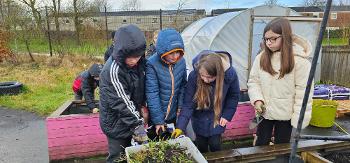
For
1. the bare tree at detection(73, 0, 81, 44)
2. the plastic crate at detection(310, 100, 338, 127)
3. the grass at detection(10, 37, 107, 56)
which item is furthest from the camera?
the bare tree at detection(73, 0, 81, 44)

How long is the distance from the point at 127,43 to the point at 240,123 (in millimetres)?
2537

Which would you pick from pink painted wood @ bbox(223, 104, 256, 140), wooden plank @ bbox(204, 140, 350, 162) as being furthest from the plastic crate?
wooden plank @ bbox(204, 140, 350, 162)

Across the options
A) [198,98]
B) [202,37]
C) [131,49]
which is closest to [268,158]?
[198,98]

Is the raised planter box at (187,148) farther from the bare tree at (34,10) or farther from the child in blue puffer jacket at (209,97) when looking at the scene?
the bare tree at (34,10)

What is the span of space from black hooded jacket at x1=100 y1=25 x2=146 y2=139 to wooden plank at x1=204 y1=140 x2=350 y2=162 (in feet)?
2.15

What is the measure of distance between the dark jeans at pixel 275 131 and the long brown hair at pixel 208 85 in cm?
50

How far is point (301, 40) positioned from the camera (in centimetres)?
270

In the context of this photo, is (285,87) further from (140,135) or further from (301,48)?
(140,135)

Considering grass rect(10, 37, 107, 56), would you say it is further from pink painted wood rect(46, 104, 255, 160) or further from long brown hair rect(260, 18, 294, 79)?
long brown hair rect(260, 18, 294, 79)

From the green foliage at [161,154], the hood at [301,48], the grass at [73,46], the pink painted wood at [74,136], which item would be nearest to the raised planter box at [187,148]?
the green foliage at [161,154]

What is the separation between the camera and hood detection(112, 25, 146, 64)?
223cm

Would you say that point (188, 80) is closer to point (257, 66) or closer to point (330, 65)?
point (257, 66)

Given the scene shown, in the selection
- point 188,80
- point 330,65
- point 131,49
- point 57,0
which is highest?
point 57,0

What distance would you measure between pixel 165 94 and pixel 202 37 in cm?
621
